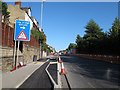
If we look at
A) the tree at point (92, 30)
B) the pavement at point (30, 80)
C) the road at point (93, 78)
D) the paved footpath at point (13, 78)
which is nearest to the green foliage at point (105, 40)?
the tree at point (92, 30)

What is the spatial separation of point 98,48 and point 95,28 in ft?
135

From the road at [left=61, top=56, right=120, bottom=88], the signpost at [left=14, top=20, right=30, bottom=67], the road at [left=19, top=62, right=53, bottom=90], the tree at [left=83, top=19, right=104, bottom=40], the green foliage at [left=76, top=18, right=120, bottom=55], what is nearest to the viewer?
the road at [left=19, top=62, right=53, bottom=90]

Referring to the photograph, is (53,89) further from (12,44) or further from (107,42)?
(107,42)

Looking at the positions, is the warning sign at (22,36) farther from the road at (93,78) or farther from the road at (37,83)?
the road at (37,83)

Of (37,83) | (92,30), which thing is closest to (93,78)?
(37,83)

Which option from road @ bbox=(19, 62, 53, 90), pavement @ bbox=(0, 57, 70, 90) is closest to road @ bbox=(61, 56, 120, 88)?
pavement @ bbox=(0, 57, 70, 90)

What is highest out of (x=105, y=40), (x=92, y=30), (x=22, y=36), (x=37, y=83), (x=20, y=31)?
(x=92, y=30)

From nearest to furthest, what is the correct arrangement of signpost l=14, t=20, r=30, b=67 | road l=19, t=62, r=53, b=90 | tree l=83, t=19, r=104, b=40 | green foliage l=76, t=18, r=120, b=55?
1. road l=19, t=62, r=53, b=90
2. signpost l=14, t=20, r=30, b=67
3. green foliage l=76, t=18, r=120, b=55
4. tree l=83, t=19, r=104, b=40

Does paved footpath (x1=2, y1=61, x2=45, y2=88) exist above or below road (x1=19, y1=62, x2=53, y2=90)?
above

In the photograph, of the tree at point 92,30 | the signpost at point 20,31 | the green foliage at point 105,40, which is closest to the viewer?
the signpost at point 20,31

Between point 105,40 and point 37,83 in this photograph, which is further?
point 105,40

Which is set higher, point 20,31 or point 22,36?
point 20,31

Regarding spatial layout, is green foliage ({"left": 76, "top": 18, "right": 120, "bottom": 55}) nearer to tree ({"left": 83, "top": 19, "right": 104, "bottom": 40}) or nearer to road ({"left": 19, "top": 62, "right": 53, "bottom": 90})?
tree ({"left": 83, "top": 19, "right": 104, "bottom": 40})

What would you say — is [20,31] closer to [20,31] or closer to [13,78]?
[20,31]
